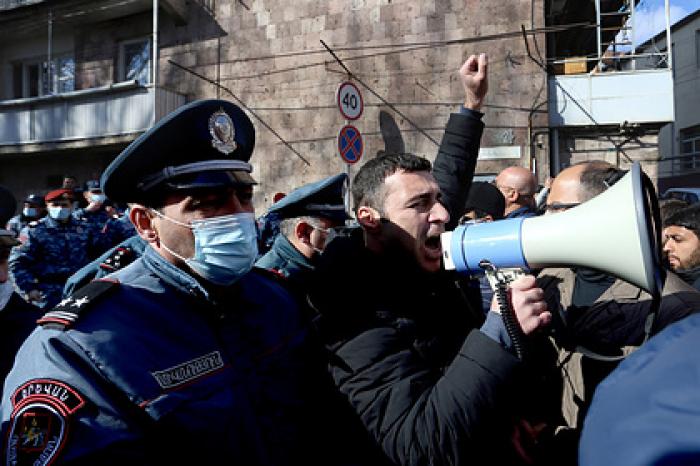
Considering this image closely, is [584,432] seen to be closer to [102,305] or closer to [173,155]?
[102,305]

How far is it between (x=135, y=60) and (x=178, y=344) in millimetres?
15681

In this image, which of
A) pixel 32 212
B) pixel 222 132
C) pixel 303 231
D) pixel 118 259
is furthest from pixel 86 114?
pixel 222 132

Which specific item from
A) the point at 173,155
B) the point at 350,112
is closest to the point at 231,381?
the point at 173,155

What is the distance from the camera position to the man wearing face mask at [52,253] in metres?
5.57

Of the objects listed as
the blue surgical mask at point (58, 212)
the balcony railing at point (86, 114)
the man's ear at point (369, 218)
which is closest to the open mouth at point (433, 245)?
the man's ear at point (369, 218)

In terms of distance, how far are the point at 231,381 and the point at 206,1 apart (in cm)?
1446

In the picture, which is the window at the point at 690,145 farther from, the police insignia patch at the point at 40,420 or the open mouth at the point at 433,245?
the police insignia patch at the point at 40,420

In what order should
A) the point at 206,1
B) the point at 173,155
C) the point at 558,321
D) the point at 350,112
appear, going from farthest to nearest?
the point at 206,1
the point at 350,112
the point at 558,321
the point at 173,155

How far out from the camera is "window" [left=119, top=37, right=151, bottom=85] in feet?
49.1

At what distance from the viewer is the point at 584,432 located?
2.34 feet

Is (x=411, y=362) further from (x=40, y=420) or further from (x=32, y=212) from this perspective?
(x=32, y=212)

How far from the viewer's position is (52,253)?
5.86m

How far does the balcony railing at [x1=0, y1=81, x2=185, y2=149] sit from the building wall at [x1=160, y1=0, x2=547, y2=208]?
1012mm

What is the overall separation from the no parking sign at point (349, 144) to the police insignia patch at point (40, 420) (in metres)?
5.46
